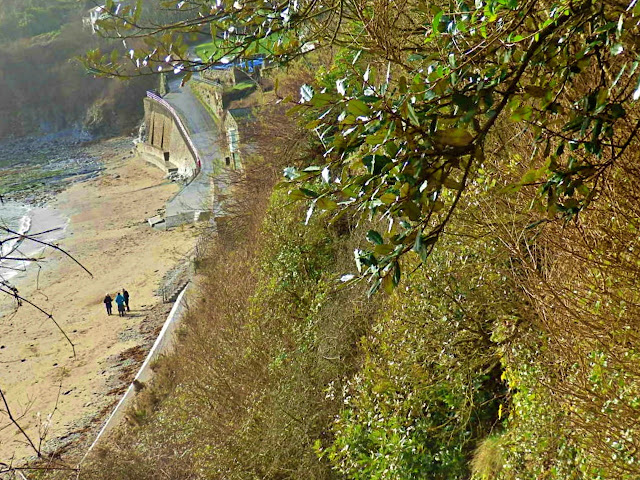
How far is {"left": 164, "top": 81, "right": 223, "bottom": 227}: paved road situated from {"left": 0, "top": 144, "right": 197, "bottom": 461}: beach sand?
1297mm

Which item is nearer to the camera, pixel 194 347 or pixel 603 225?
pixel 603 225

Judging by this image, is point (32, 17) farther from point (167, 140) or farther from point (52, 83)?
point (167, 140)

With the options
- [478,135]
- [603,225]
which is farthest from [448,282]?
[478,135]

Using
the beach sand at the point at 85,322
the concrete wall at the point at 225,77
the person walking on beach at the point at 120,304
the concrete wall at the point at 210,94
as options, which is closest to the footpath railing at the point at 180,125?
the concrete wall at the point at 210,94

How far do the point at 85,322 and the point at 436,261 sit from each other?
22051mm

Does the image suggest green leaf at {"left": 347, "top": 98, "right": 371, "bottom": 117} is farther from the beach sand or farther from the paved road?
the paved road

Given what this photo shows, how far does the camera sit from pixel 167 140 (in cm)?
5291

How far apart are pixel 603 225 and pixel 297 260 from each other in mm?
8416

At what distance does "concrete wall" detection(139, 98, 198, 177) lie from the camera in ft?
150

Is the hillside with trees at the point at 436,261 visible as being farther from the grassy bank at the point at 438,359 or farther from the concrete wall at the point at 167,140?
the concrete wall at the point at 167,140

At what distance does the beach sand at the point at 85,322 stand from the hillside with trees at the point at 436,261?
3.81 m

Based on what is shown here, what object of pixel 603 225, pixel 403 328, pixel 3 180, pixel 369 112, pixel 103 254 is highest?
pixel 369 112

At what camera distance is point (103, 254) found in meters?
33.9

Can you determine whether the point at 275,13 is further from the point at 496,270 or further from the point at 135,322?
the point at 135,322
